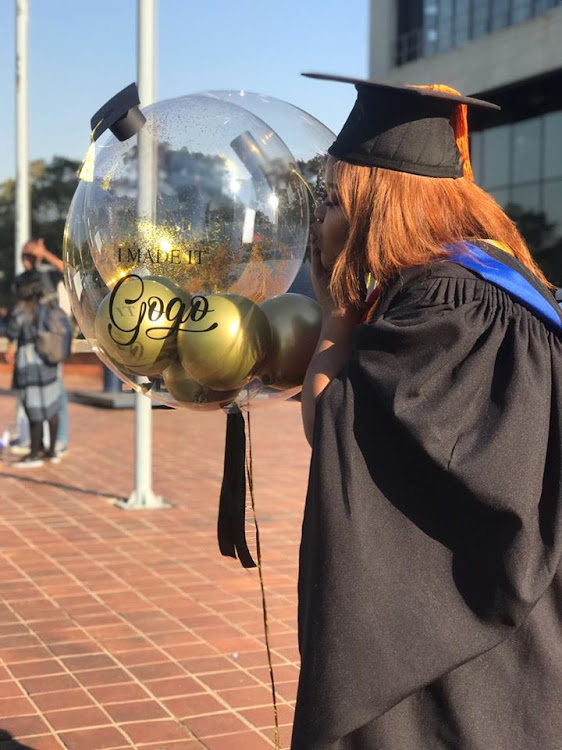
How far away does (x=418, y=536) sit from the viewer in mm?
1824

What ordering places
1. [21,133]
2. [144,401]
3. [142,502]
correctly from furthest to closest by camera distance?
[21,133] < [142,502] < [144,401]

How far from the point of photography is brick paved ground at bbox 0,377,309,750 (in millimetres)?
3764

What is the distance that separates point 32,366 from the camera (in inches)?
360

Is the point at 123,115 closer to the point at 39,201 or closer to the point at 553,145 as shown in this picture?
the point at 553,145

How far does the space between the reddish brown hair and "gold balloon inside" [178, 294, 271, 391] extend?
308mm

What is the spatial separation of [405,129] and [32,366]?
759cm

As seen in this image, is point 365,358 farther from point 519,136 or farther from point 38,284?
point 519,136

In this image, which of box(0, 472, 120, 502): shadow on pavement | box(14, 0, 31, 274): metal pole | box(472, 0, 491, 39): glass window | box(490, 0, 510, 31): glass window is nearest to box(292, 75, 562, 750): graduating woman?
box(0, 472, 120, 502): shadow on pavement

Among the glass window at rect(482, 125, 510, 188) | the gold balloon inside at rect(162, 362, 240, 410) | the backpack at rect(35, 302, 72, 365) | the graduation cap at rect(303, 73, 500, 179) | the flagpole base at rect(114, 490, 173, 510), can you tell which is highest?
the glass window at rect(482, 125, 510, 188)

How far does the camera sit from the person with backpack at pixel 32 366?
29.8 feet

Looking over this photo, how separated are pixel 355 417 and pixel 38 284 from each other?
764 cm

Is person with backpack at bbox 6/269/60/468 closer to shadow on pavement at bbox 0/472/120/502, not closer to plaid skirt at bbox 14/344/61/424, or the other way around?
plaid skirt at bbox 14/344/61/424

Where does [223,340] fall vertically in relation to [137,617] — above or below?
above

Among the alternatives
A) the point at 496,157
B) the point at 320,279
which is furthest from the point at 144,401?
the point at 496,157
